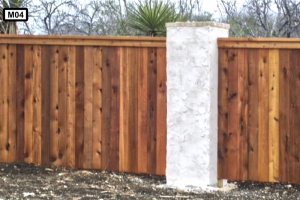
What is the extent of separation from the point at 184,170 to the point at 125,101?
3.49ft

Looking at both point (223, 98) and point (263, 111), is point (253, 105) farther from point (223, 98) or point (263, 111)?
point (223, 98)

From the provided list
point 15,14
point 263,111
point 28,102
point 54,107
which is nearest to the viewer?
point 263,111

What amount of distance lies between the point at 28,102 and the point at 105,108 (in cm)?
103

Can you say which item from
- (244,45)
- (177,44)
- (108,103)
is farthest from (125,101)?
(244,45)

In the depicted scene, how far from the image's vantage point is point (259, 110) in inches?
294

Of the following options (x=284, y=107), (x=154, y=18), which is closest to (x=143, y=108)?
(x=284, y=107)

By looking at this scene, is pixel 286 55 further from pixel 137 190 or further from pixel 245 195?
pixel 137 190

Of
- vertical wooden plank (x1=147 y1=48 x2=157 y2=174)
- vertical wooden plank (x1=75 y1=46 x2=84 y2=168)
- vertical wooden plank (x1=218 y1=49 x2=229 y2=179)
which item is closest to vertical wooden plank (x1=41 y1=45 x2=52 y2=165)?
vertical wooden plank (x1=75 y1=46 x2=84 y2=168)

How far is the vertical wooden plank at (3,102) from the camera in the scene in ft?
28.2

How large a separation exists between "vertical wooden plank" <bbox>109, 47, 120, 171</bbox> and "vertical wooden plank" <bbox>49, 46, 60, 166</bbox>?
73 cm

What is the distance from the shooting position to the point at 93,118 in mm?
8203

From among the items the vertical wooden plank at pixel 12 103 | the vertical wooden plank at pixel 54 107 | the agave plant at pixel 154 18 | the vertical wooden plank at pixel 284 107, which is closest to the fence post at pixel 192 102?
the vertical wooden plank at pixel 284 107

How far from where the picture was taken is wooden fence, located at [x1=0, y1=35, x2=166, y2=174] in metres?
7.91

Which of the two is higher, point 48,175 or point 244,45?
point 244,45
